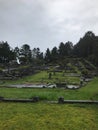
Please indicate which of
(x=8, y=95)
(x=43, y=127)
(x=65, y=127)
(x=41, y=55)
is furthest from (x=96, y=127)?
(x=41, y=55)

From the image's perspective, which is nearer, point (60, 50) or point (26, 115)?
point (26, 115)

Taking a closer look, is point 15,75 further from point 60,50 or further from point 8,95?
point 60,50

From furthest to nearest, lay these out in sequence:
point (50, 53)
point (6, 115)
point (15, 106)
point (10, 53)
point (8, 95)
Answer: point (50, 53), point (10, 53), point (8, 95), point (15, 106), point (6, 115)

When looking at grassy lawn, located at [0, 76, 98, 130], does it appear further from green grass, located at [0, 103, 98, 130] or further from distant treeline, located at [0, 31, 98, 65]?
distant treeline, located at [0, 31, 98, 65]

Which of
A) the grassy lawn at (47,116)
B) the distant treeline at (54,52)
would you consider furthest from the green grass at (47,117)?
the distant treeline at (54,52)

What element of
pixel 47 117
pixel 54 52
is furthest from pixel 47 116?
pixel 54 52

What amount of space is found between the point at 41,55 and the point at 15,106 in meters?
91.4

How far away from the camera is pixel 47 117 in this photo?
17.9 metres

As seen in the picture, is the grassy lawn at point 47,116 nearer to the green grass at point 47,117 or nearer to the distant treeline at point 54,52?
the green grass at point 47,117

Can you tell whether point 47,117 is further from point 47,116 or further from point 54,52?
point 54,52

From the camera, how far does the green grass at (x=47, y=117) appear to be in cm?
1595

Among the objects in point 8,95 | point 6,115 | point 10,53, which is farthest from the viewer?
point 10,53

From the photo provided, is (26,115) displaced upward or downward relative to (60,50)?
downward

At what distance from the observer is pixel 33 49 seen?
116562mm
